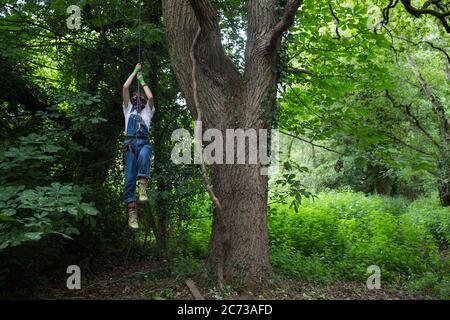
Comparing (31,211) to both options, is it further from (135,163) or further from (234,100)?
(234,100)

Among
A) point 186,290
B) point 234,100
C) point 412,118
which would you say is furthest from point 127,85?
point 412,118

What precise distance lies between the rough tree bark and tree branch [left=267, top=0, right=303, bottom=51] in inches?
0.7

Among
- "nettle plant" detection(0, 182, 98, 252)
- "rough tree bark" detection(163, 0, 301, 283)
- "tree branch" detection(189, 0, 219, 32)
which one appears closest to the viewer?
"nettle plant" detection(0, 182, 98, 252)

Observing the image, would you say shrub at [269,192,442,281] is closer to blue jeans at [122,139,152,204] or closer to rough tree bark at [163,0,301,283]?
rough tree bark at [163,0,301,283]

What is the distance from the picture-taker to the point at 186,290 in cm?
633

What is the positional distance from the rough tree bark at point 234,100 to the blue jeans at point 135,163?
48.2 inches

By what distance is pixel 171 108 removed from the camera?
27.9 feet

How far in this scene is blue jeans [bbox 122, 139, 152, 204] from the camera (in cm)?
566

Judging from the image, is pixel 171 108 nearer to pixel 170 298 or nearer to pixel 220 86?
pixel 220 86

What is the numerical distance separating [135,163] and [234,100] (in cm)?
194

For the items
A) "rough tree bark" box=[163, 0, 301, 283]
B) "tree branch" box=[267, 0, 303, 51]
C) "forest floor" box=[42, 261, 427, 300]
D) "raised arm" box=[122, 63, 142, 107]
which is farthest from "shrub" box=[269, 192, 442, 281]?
"raised arm" box=[122, 63, 142, 107]

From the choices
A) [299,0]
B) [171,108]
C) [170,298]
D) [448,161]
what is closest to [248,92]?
[299,0]

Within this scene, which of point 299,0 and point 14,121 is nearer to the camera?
point 299,0
